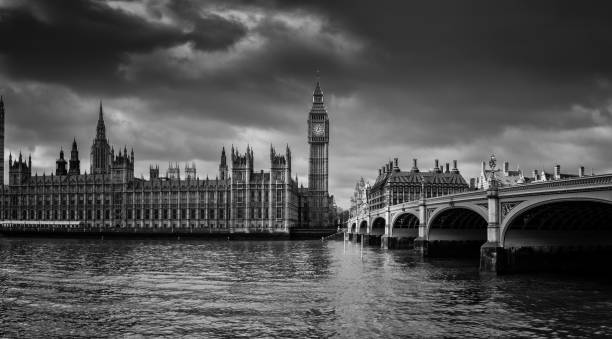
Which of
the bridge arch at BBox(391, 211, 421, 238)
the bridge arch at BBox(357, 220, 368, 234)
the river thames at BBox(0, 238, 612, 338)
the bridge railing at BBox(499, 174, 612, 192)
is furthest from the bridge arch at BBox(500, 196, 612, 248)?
the bridge arch at BBox(357, 220, 368, 234)

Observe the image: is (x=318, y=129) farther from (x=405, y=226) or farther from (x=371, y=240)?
(x=405, y=226)

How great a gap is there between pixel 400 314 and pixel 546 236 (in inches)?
978

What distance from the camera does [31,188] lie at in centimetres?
17900

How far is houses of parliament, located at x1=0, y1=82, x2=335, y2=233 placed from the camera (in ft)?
521

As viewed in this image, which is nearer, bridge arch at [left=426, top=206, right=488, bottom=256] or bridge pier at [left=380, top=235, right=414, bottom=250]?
bridge arch at [left=426, top=206, right=488, bottom=256]

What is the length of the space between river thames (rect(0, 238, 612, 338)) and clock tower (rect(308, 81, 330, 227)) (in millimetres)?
126166

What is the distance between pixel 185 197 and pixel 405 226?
81.8m

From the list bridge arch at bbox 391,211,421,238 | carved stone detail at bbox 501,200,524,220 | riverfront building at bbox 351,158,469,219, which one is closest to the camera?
carved stone detail at bbox 501,200,524,220

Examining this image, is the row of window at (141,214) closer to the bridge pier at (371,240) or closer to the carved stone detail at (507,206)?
the bridge pier at (371,240)

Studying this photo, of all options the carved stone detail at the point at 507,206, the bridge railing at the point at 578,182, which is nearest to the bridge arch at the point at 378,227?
the carved stone detail at the point at 507,206

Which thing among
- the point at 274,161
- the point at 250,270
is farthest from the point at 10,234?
the point at 250,270

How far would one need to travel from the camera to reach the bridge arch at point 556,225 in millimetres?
45469

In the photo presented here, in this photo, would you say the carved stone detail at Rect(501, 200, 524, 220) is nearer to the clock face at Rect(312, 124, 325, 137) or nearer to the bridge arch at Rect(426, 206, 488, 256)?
the bridge arch at Rect(426, 206, 488, 256)

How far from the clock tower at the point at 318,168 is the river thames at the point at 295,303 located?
126166mm
